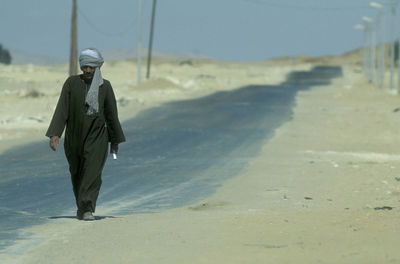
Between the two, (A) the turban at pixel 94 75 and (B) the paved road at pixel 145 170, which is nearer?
(A) the turban at pixel 94 75

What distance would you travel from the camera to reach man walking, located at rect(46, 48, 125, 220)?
400 inches

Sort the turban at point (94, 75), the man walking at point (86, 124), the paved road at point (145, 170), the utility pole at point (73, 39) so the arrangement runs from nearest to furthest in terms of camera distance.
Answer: the turban at point (94, 75) → the man walking at point (86, 124) → the paved road at point (145, 170) → the utility pole at point (73, 39)

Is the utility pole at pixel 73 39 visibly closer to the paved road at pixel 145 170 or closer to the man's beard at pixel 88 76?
the paved road at pixel 145 170

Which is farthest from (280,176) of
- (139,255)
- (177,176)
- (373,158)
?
(139,255)

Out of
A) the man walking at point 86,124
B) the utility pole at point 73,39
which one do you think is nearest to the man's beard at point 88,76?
the man walking at point 86,124

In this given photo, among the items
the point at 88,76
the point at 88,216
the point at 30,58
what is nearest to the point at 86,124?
the point at 88,76

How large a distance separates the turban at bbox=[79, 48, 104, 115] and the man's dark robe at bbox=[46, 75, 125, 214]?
0.23ft

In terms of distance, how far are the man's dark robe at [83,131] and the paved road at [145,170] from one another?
21.1 inches

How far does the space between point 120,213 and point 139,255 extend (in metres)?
3.35

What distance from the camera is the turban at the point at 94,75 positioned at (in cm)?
1002

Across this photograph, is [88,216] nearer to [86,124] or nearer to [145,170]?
[86,124]

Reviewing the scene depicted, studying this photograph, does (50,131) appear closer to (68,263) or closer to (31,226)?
(31,226)

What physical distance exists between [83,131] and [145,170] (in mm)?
6310

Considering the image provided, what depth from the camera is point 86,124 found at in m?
10.2
